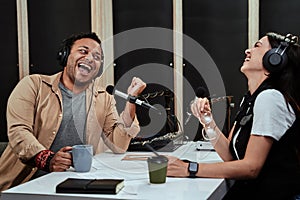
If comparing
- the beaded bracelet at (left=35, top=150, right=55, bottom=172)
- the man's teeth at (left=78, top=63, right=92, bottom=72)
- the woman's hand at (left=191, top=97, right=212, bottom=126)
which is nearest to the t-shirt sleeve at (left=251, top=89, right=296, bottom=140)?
the woman's hand at (left=191, top=97, right=212, bottom=126)

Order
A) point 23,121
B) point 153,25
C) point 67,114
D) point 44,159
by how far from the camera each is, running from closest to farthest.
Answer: point 44,159 → point 23,121 → point 67,114 → point 153,25

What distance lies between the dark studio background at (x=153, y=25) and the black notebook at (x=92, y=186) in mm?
1380

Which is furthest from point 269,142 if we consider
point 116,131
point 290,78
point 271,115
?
point 116,131

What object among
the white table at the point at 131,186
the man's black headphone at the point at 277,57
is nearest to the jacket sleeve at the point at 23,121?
the white table at the point at 131,186

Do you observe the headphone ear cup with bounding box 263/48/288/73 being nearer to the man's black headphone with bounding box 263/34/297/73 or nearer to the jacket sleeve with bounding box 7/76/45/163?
the man's black headphone with bounding box 263/34/297/73

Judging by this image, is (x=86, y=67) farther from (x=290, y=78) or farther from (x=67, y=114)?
Answer: (x=290, y=78)

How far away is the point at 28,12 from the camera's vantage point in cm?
306

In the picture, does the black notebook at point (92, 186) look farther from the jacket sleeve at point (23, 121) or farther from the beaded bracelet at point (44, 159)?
the jacket sleeve at point (23, 121)

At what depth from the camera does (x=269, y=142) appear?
5.23ft

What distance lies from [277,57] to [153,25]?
57.5 inches

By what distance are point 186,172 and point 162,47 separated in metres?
1.54

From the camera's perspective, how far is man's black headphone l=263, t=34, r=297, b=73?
66.0 inches

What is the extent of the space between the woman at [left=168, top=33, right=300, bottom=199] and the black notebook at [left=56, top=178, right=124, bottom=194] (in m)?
0.27

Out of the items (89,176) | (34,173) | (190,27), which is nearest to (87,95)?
(34,173)
